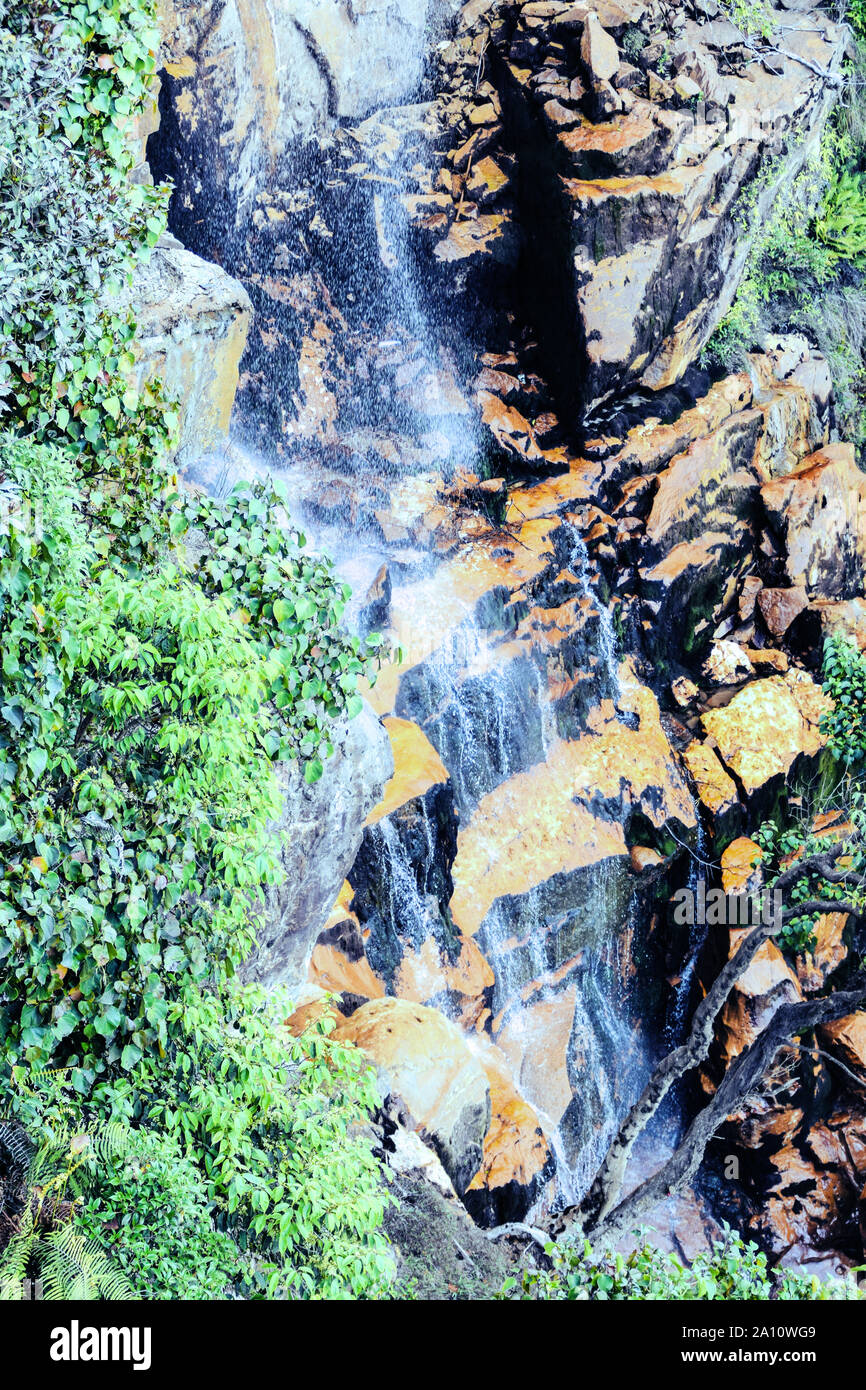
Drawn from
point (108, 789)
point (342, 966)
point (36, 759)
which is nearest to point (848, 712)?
point (342, 966)

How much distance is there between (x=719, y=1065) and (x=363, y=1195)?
287 inches

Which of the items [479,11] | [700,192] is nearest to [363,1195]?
[700,192]

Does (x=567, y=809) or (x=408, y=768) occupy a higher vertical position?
(x=408, y=768)

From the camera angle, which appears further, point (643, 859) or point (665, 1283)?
point (643, 859)

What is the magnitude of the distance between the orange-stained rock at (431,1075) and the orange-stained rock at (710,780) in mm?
4318

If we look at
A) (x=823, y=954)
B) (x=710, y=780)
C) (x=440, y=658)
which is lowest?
(x=823, y=954)

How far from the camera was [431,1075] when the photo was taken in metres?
7.82

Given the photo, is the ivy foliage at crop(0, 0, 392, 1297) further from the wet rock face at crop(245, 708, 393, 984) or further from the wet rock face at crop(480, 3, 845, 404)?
the wet rock face at crop(480, 3, 845, 404)

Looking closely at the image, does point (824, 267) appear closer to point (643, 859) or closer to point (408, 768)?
point (643, 859)

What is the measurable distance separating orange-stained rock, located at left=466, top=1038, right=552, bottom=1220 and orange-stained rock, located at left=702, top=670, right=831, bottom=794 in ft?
13.5

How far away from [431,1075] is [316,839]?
233 cm

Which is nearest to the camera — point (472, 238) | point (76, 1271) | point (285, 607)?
point (76, 1271)

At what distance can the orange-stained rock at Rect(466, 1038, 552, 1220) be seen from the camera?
8.54 m

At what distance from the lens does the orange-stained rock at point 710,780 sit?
37.2 feet
